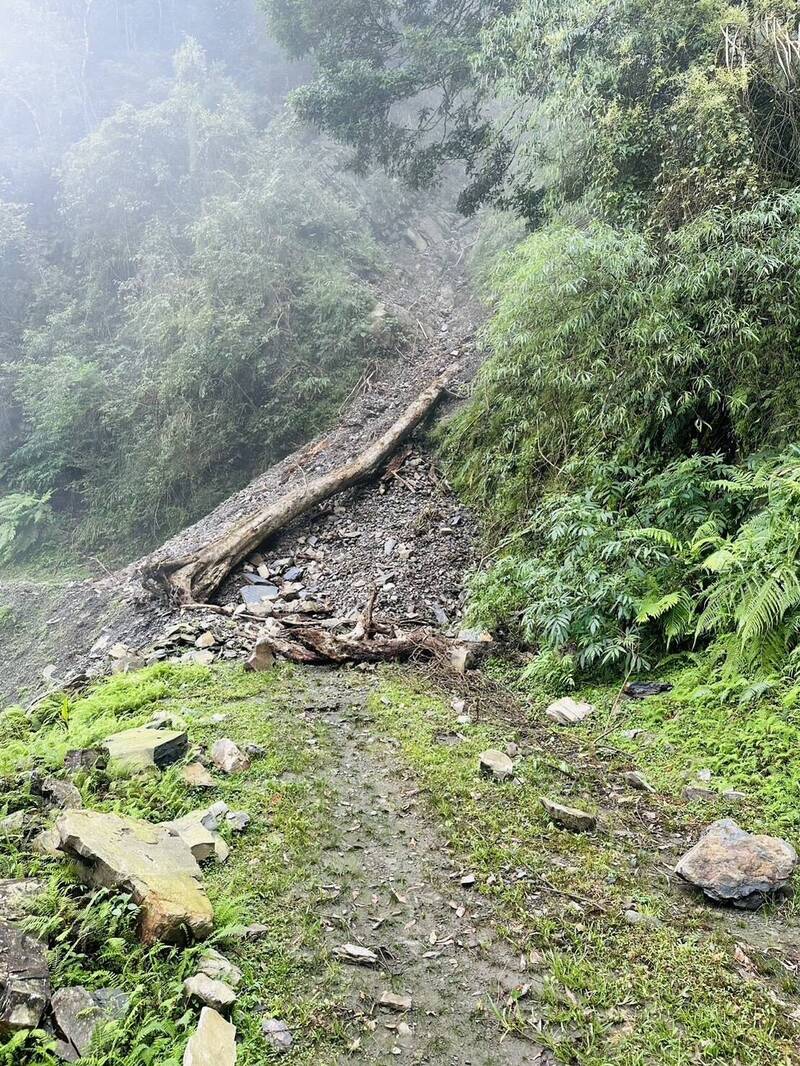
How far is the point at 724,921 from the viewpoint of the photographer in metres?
2.05

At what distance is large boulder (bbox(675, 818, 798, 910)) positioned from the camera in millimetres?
2102

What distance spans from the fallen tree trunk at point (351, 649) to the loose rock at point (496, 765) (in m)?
1.86

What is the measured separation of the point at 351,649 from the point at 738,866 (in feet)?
11.3

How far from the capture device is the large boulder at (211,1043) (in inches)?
57.7

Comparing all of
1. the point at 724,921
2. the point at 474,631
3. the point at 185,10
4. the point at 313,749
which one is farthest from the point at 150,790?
the point at 185,10

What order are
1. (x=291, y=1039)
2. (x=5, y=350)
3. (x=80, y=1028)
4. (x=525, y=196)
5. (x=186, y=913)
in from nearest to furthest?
1. (x=80, y=1028)
2. (x=291, y=1039)
3. (x=186, y=913)
4. (x=525, y=196)
5. (x=5, y=350)

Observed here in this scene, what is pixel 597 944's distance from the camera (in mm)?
1956

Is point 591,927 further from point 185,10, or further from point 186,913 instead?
point 185,10

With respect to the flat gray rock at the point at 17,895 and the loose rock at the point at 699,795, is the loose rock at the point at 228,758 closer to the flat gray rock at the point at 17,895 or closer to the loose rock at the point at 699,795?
the flat gray rock at the point at 17,895

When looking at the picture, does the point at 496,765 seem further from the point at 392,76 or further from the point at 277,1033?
the point at 392,76

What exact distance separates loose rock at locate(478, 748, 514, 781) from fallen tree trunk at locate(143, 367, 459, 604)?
4382mm

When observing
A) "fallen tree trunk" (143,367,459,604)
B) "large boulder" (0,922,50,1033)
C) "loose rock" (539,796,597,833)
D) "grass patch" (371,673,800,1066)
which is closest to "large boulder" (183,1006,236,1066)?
"large boulder" (0,922,50,1033)

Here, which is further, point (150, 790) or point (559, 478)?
point (559, 478)

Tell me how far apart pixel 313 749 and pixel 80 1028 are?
2070mm
